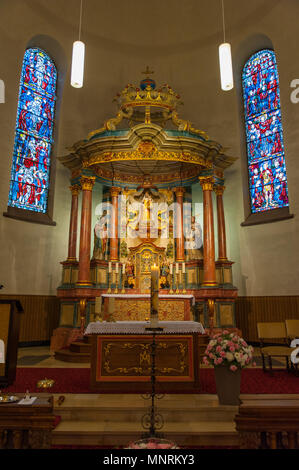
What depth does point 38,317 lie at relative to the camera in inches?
411

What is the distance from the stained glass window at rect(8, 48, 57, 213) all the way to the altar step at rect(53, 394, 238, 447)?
25.1 feet

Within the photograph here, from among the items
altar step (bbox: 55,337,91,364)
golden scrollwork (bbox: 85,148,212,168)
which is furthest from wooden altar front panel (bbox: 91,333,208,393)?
golden scrollwork (bbox: 85,148,212,168)

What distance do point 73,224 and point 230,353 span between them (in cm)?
720

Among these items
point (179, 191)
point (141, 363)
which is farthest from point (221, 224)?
point (141, 363)

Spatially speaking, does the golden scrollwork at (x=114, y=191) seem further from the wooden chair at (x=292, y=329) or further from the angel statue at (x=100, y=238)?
the wooden chair at (x=292, y=329)

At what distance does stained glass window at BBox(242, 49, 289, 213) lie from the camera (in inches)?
435

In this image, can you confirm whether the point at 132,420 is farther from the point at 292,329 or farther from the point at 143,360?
the point at 292,329

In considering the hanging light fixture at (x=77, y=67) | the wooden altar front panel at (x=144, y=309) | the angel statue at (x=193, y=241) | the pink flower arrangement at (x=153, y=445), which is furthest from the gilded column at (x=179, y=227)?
the pink flower arrangement at (x=153, y=445)

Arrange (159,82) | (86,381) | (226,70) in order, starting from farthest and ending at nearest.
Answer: (159,82)
(86,381)
(226,70)

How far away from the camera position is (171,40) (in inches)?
514

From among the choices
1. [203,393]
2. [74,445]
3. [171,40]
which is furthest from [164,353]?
[171,40]

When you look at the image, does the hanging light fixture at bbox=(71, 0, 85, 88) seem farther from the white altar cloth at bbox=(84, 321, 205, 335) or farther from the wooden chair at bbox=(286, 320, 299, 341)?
the wooden chair at bbox=(286, 320, 299, 341)

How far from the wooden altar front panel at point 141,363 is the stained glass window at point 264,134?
688cm
